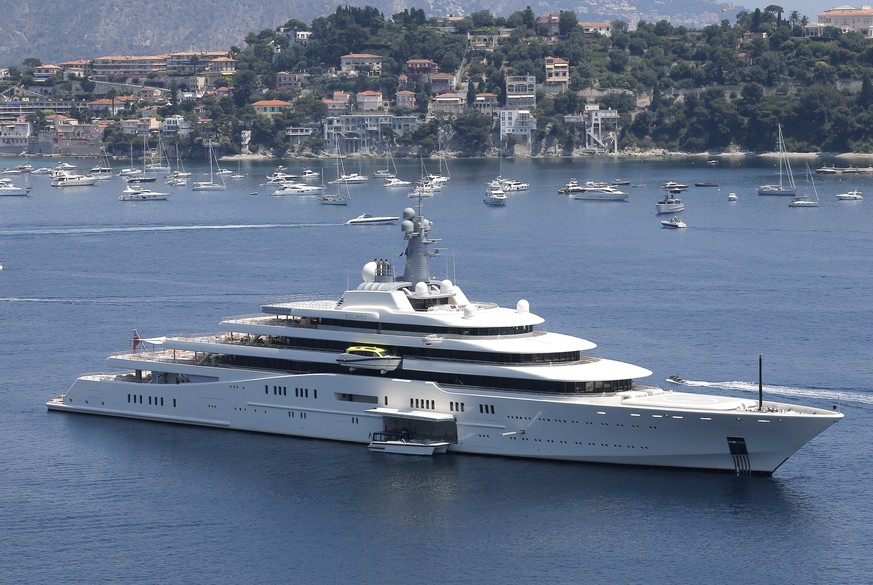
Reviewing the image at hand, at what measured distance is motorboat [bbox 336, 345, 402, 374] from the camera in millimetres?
47031

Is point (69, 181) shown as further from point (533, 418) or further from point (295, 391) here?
point (533, 418)

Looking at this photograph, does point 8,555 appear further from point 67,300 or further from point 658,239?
point 658,239

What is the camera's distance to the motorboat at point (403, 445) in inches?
1823

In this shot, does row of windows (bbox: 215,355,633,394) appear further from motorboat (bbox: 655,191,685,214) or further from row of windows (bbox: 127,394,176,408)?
motorboat (bbox: 655,191,685,214)

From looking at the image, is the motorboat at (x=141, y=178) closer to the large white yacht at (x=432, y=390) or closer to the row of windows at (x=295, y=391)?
the large white yacht at (x=432, y=390)

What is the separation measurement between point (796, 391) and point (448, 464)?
47.4 ft

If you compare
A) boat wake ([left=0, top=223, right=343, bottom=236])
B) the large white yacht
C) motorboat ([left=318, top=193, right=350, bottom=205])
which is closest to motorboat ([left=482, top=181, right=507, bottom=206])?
motorboat ([left=318, top=193, right=350, bottom=205])

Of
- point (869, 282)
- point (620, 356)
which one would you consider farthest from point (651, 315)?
point (869, 282)

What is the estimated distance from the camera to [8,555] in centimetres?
3972

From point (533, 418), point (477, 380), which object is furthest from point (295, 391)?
point (533, 418)

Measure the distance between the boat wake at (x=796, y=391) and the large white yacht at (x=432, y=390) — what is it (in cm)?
713

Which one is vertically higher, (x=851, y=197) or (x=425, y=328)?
(x=425, y=328)

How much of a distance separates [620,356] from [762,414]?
54.8 ft

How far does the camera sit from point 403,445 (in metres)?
46.6
